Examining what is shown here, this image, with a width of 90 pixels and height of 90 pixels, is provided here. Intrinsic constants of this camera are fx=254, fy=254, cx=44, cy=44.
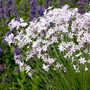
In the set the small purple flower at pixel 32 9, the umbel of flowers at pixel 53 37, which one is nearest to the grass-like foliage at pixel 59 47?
the umbel of flowers at pixel 53 37

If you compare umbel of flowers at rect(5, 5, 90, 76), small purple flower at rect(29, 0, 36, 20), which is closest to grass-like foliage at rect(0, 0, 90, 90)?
umbel of flowers at rect(5, 5, 90, 76)

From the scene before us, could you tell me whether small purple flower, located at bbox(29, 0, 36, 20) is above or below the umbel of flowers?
above

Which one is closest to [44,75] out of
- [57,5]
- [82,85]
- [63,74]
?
[63,74]

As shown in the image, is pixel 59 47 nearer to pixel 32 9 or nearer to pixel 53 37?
pixel 53 37

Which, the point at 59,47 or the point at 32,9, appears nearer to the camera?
the point at 59,47

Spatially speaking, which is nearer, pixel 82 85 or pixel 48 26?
pixel 82 85

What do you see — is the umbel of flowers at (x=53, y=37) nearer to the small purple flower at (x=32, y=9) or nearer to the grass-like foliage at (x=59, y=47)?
the grass-like foliage at (x=59, y=47)

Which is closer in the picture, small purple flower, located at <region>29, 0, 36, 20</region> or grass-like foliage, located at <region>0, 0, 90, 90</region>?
grass-like foliage, located at <region>0, 0, 90, 90</region>

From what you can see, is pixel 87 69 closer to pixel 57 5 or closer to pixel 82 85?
pixel 82 85

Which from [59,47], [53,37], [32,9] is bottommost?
[59,47]

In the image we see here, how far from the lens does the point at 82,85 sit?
8.09 ft

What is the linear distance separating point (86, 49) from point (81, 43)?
9 centimetres

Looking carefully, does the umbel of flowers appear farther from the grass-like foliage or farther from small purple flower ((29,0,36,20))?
small purple flower ((29,0,36,20))

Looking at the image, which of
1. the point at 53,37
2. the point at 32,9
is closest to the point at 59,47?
the point at 53,37
